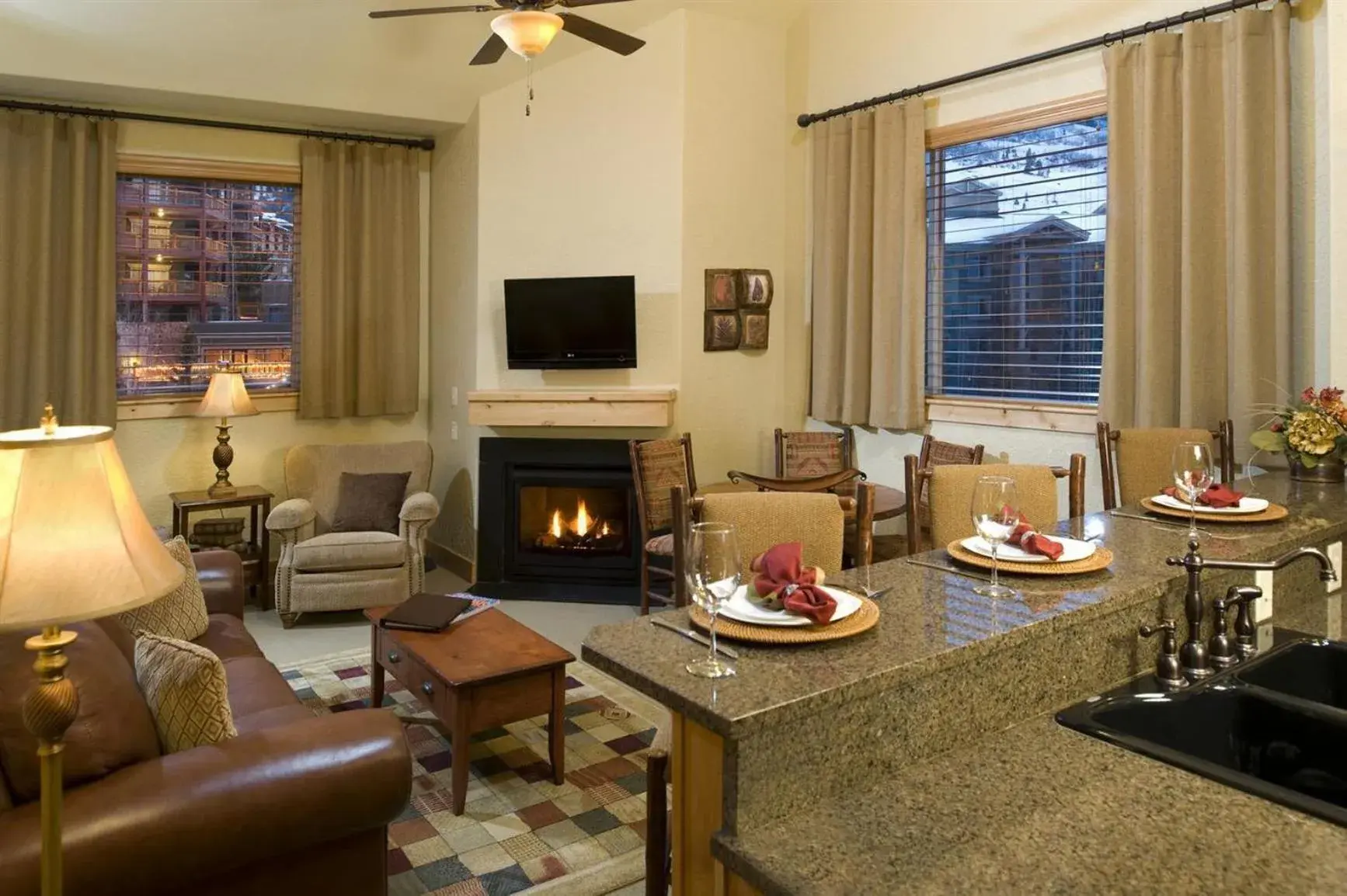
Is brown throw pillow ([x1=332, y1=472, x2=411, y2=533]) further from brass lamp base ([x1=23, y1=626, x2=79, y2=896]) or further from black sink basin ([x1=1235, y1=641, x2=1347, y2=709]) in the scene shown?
black sink basin ([x1=1235, y1=641, x2=1347, y2=709])

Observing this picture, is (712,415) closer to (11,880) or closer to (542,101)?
(542,101)

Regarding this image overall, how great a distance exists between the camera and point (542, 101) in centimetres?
530

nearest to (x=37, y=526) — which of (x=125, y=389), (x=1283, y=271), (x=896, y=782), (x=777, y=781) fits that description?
(x=777, y=781)

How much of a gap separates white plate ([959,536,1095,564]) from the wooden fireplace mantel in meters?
3.24

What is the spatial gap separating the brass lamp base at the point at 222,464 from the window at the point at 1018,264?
3796mm

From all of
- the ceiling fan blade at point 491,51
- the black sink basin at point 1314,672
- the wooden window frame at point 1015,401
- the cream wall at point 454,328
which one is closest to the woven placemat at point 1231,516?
the black sink basin at point 1314,672

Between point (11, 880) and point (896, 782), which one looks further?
point (11, 880)

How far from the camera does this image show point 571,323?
5141mm

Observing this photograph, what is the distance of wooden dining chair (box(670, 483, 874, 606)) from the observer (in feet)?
7.86

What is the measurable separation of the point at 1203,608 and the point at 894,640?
0.63 meters

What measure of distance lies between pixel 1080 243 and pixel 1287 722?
332cm

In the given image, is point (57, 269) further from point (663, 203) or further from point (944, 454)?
point (944, 454)

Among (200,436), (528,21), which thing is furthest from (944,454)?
(200,436)

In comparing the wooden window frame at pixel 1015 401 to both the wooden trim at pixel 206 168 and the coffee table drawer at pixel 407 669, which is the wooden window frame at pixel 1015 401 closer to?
the coffee table drawer at pixel 407 669
